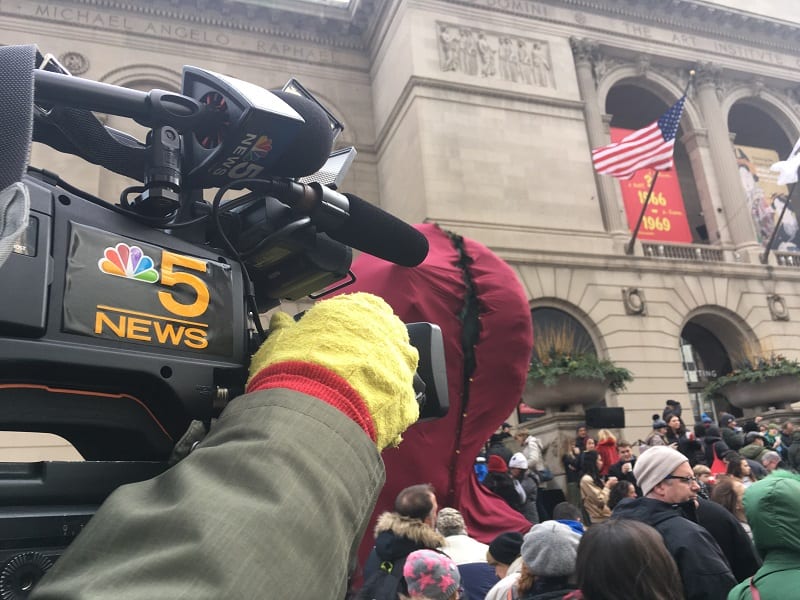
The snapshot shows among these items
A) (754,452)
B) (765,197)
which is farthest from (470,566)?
(765,197)

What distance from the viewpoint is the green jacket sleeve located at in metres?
0.90

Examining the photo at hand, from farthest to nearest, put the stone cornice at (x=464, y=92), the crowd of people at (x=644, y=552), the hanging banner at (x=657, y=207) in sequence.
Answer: the hanging banner at (x=657, y=207), the stone cornice at (x=464, y=92), the crowd of people at (x=644, y=552)

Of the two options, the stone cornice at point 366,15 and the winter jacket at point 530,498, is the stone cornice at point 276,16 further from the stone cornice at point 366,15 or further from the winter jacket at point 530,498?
the winter jacket at point 530,498

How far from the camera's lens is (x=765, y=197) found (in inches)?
896

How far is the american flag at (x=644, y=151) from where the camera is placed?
52.9 feet

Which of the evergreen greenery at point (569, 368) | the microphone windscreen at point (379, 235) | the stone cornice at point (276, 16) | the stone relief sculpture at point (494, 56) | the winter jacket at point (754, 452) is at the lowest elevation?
the microphone windscreen at point (379, 235)

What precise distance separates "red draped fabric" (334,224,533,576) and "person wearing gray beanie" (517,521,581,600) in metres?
0.49

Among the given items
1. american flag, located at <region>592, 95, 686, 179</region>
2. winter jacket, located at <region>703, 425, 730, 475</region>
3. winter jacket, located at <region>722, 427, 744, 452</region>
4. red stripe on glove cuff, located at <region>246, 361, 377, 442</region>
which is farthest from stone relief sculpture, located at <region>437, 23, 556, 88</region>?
red stripe on glove cuff, located at <region>246, 361, 377, 442</region>

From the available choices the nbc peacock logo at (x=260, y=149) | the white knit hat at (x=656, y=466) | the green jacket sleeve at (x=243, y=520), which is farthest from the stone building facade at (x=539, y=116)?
the green jacket sleeve at (x=243, y=520)

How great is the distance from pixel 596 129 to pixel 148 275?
21.3 m

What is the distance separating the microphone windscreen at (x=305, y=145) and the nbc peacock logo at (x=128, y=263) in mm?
406

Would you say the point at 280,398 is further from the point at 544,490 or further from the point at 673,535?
the point at 544,490

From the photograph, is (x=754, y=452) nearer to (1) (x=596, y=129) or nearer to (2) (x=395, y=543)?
(2) (x=395, y=543)

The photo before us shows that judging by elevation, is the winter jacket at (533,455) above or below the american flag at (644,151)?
below
